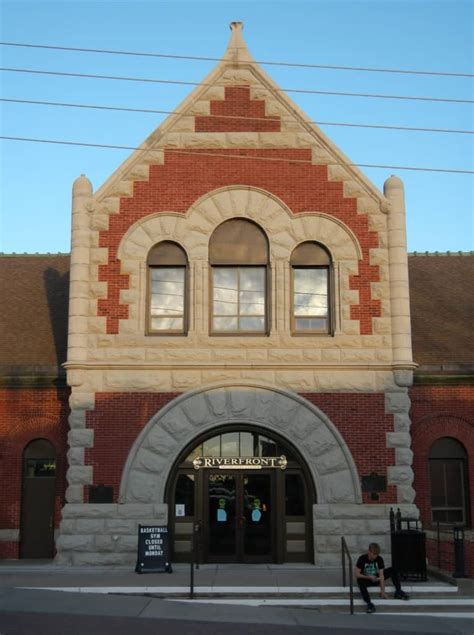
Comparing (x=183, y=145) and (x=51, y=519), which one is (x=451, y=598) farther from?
(x=183, y=145)

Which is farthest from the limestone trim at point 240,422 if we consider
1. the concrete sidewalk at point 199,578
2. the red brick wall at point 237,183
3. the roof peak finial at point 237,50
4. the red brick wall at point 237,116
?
the roof peak finial at point 237,50

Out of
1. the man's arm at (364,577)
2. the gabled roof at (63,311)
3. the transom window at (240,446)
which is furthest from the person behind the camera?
the gabled roof at (63,311)

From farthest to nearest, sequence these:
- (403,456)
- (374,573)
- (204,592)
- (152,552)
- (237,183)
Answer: (237,183) < (403,456) < (152,552) < (204,592) < (374,573)

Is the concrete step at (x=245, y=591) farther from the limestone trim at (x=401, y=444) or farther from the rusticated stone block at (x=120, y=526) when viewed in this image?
the limestone trim at (x=401, y=444)

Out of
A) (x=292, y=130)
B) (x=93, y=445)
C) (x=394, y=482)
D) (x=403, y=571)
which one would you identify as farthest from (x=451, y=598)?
(x=292, y=130)

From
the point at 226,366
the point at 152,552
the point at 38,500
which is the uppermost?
the point at 226,366

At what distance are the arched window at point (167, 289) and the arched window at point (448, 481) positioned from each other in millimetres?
7047

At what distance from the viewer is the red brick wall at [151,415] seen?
57.7 feet

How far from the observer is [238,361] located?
17938 mm

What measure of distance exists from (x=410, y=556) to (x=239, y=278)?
731 cm

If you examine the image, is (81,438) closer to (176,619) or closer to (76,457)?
(76,457)

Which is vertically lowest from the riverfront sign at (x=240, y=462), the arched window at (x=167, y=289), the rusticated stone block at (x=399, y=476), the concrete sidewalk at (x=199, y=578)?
the concrete sidewalk at (x=199, y=578)

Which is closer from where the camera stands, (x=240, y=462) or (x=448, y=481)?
(x=240, y=462)

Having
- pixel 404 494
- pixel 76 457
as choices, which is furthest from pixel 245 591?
pixel 76 457
